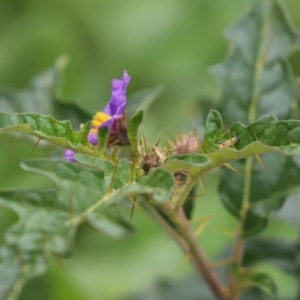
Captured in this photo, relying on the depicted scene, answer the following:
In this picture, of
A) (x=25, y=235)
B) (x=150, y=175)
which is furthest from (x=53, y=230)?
(x=150, y=175)

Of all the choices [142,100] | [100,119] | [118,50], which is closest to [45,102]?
[142,100]

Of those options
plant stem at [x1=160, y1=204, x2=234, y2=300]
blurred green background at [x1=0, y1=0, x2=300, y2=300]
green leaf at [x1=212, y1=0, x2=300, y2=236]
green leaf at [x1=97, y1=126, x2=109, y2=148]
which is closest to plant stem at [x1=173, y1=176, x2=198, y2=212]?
plant stem at [x1=160, y1=204, x2=234, y2=300]

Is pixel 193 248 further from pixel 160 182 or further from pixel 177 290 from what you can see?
pixel 177 290

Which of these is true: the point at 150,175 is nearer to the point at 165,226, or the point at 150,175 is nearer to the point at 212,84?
the point at 165,226

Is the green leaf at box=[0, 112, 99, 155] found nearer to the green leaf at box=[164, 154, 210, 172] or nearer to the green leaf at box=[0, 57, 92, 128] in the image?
the green leaf at box=[164, 154, 210, 172]

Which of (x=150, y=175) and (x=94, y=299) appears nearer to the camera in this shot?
(x=150, y=175)
